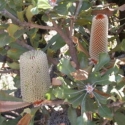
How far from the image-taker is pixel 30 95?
1228 mm

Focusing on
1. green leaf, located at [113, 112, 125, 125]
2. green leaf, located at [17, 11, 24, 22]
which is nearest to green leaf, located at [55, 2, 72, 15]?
green leaf, located at [17, 11, 24, 22]

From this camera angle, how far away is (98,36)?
1.27 m

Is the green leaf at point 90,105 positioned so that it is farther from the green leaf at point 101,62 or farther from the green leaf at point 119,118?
the green leaf at point 119,118

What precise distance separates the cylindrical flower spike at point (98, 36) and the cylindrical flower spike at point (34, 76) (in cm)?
17

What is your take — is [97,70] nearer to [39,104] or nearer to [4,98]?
[39,104]

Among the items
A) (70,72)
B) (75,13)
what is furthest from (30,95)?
(75,13)

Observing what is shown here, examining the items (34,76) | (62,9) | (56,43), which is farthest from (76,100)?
(56,43)

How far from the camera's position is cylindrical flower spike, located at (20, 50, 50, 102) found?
1.20 m

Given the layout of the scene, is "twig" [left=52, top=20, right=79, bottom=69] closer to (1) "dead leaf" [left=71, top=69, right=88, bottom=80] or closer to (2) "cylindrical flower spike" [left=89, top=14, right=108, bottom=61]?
(2) "cylindrical flower spike" [left=89, top=14, right=108, bottom=61]

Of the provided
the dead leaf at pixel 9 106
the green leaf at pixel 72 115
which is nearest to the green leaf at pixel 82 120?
the green leaf at pixel 72 115

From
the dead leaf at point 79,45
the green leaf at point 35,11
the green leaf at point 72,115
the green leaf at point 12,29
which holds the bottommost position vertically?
the green leaf at point 72,115

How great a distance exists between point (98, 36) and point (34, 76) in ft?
0.81

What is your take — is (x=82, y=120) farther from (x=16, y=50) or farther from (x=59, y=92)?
(x=16, y=50)

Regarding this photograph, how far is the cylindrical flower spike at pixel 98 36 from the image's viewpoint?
1.26m
